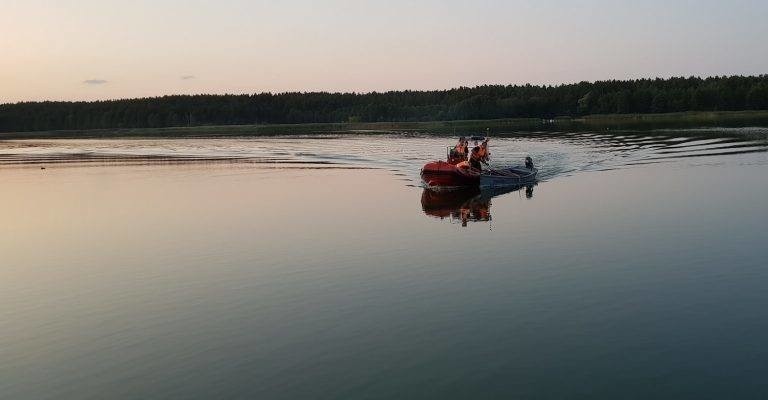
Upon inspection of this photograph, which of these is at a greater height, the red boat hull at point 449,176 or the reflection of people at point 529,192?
the red boat hull at point 449,176

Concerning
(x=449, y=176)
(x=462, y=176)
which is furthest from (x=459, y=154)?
(x=449, y=176)

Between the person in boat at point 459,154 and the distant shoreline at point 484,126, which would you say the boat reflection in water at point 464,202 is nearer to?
the person in boat at point 459,154

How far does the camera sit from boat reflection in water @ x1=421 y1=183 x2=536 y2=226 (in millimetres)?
26234

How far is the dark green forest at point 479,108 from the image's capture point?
14825 centimetres

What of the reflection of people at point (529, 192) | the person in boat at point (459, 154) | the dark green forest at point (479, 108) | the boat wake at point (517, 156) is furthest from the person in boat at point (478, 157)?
the dark green forest at point (479, 108)

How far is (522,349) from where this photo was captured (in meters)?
11.6

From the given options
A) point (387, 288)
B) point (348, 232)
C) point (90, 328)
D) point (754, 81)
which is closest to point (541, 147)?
point (348, 232)

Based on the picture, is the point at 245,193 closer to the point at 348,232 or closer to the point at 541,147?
the point at 348,232

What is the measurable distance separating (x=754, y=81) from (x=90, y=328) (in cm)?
17103

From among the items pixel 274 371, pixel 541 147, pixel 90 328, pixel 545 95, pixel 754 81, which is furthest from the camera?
pixel 545 95

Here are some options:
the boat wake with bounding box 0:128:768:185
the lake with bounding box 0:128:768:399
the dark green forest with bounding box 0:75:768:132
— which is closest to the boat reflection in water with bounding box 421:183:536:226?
the lake with bounding box 0:128:768:399

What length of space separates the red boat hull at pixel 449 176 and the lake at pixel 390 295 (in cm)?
229

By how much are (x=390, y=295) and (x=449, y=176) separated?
19.5m

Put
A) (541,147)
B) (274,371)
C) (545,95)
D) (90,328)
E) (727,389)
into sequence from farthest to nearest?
(545,95) < (541,147) < (90,328) < (274,371) < (727,389)
